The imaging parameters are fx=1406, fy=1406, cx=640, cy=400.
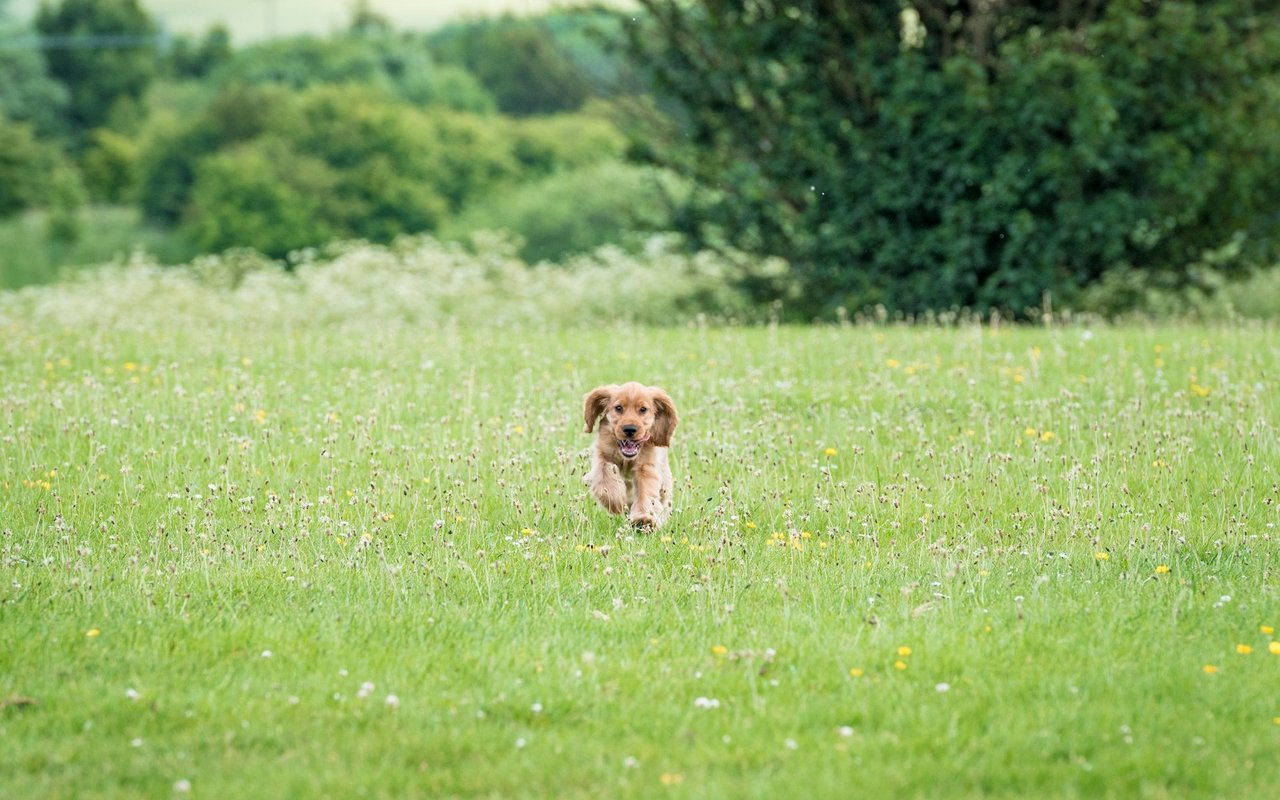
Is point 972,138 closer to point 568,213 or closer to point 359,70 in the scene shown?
point 568,213

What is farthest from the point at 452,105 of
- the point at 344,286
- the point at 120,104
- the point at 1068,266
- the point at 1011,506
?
the point at 1011,506

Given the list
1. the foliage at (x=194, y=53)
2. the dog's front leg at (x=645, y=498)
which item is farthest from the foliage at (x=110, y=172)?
the dog's front leg at (x=645, y=498)

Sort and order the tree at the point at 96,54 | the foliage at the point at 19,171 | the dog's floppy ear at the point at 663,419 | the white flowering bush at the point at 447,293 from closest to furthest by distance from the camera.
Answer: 1. the dog's floppy ear at the point at 663,419
2. the white flowering bush at the point at 447,293
3. the foliage at the point at 19,171
4. the tree at the point at 96,54

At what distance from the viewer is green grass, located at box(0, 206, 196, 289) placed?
5939 centimetres

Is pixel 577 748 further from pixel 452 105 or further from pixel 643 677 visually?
pixel 452 105

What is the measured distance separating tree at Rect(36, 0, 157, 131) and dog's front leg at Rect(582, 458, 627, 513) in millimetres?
74454

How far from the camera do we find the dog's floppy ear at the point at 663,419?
752cm

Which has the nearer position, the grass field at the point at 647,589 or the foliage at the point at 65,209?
the grass field at the point at 647,589

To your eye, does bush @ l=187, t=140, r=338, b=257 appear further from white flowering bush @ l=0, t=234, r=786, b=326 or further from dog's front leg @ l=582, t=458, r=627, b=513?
dog's front leg @ l=582, t=458, r=627, b=513

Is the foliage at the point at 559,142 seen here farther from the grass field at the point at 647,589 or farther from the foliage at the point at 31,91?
the grass field at the point at 647,589

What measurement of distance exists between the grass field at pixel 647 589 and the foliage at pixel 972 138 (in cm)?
632

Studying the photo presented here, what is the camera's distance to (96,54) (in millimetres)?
76750

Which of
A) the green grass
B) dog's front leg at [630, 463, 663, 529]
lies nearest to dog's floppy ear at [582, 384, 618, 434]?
dog's front leg at [630, 463, 663, 529]

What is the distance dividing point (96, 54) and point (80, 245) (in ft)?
64.4
